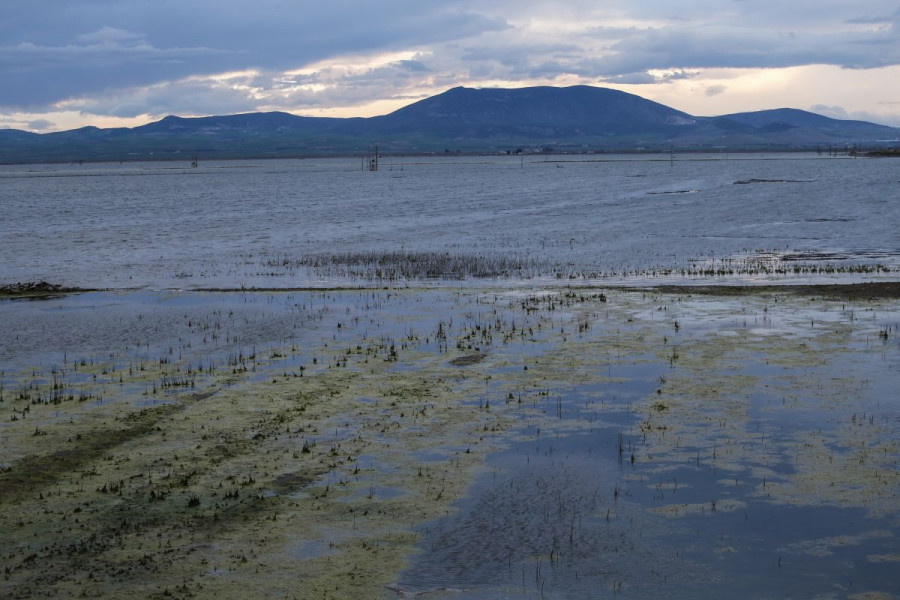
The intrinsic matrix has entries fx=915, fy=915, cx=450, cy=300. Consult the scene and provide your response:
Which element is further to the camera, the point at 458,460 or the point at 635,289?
the point at 635,289

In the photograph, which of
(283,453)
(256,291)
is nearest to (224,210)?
(256,291)

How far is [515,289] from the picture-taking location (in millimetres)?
40469

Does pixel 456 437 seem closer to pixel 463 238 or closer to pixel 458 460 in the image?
pixel 458 460

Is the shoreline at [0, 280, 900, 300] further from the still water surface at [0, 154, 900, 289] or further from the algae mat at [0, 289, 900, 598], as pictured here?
the algae mat at [0, 289, 900, 598]

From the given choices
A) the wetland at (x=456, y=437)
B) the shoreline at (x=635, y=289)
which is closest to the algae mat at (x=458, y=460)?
the wetland at (x=456, y=437)

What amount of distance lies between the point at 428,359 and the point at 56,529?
13107 mm

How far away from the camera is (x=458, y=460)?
17.4 meters

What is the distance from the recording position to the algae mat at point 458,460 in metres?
12.8

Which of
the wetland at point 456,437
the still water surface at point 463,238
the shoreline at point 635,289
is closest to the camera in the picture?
the wetland at point 456,437

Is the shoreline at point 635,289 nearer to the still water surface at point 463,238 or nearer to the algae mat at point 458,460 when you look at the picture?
the still water surface at point 463,238

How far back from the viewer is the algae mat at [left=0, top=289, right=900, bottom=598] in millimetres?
12836

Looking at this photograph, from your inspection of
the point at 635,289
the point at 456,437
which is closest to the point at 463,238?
the point at 635,289

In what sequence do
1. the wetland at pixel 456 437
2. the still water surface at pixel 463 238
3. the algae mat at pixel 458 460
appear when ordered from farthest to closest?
the still water surface at pixel 463 238
the wetland at pixel 456 437
the algae mat at pixel 458 460

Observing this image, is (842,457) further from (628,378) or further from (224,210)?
(224,210)
